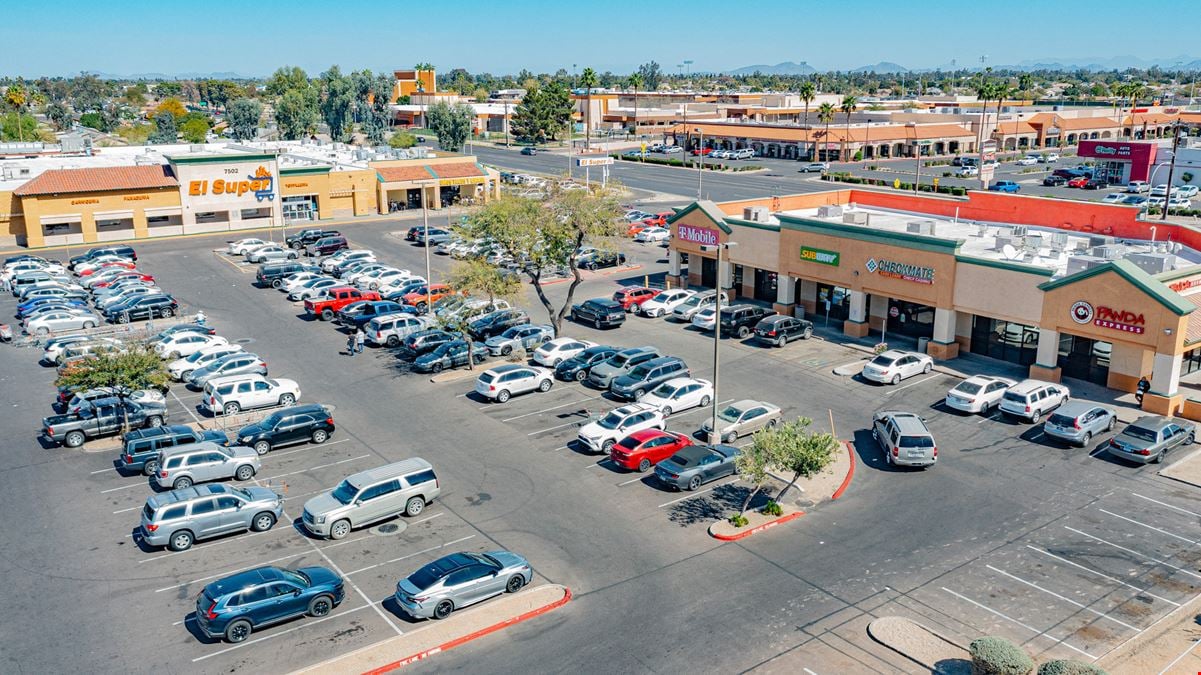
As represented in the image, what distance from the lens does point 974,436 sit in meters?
37.4

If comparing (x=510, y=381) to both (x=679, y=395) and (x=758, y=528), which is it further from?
(x=758, y=528)

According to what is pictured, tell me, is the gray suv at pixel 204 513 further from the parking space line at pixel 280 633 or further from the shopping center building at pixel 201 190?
the shopping center building at pixel 201 190

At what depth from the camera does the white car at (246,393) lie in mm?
39938

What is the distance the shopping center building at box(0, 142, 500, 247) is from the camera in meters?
76.8

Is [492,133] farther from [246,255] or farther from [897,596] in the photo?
[897,596]

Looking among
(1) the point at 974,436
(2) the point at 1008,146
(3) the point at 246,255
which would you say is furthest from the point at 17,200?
(2) the point at 1008,146

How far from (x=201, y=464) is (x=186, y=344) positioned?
16222 mm

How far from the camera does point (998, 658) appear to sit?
2083 cm

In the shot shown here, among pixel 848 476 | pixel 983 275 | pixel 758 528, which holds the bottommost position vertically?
pixel 758 528

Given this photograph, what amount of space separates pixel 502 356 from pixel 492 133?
149 m

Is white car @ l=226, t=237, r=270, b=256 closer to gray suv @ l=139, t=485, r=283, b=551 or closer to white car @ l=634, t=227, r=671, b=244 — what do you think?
white car @ l=634, t=227, r=671, b=244

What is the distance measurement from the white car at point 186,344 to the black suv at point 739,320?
26.2m

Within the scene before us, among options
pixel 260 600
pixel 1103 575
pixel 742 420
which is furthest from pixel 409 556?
pixel 1103 575

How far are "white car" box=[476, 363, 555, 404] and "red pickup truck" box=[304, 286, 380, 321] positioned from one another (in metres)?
16.4
